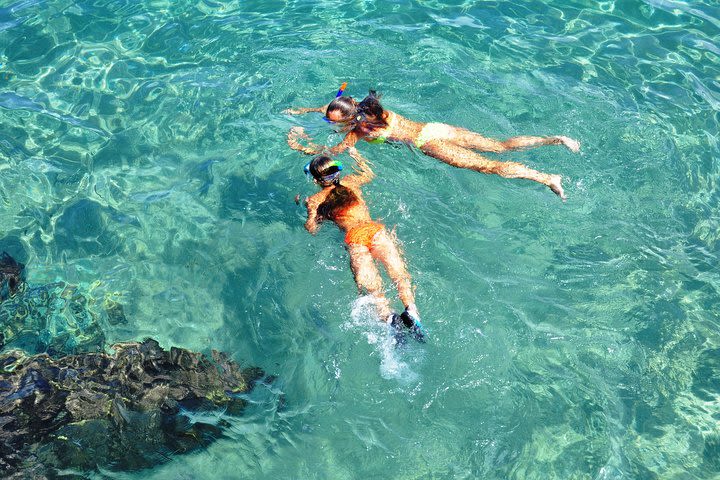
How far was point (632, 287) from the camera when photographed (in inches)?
231

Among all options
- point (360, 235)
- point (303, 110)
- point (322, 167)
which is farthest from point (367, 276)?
point (303, 110)

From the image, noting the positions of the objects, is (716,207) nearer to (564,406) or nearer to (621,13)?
(564,406)

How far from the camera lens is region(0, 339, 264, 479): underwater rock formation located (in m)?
5.12

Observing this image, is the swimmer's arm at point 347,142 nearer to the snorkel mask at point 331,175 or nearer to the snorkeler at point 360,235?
the snorkeler at point 360,235

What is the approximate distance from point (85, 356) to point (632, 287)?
522 centimetres

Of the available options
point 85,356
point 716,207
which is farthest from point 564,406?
point 85,356

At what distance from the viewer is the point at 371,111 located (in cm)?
702

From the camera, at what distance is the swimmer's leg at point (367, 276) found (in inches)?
218

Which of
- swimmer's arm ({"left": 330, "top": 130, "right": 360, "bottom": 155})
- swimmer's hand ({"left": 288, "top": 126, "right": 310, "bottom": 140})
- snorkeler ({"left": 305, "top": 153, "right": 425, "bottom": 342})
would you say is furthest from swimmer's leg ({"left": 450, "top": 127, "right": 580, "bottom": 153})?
swimmer's hand ({"left": 288, "top": 126, "right": 310, "bottom": 140})

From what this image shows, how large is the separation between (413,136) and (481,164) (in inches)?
37.7

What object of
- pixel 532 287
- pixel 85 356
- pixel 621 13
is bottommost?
pixel 85 356

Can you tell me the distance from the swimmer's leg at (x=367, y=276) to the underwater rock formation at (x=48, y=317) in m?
2.46

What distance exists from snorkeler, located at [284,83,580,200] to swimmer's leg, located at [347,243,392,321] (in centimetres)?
169

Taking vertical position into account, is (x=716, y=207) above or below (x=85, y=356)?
above
